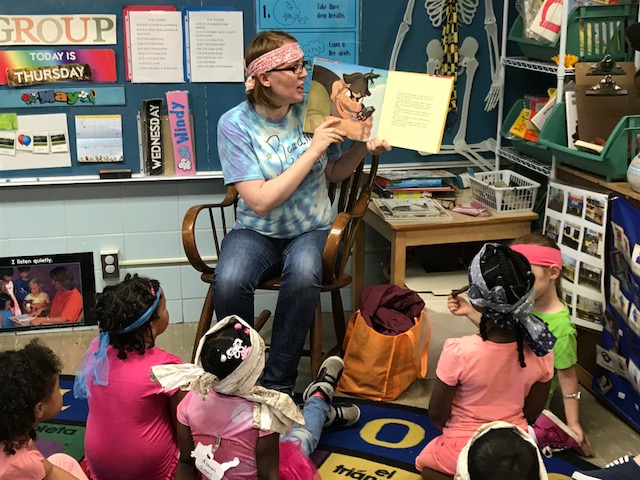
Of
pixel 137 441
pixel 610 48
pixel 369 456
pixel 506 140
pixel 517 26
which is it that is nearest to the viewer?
pixel 137 441

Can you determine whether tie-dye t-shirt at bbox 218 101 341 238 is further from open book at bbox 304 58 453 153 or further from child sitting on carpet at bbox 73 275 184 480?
child sitting on carpet at bbox 73 275 184 480

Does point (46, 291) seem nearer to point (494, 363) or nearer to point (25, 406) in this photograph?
point (25, 406)

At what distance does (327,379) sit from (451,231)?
77cm

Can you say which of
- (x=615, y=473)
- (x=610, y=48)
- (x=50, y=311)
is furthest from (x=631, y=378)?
(x=50, y=311)

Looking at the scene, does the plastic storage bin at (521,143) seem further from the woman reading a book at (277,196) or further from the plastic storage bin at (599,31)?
the woman reading a book at (277,196)

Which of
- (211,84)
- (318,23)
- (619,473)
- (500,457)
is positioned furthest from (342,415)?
(318,23)

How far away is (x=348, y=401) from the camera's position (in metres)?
2.68

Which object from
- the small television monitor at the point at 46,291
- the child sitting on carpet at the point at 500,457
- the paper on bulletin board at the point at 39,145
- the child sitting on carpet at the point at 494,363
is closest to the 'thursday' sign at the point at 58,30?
the paper on bulletin board at the point at 39,145

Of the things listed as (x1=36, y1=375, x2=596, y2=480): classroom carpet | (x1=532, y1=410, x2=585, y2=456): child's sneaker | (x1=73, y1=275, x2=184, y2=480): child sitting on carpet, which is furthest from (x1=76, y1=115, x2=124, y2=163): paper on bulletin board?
(x1=532, y1=410, x2=585, y2=456): child's sneaker

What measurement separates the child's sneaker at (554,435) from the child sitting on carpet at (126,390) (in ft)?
3.56

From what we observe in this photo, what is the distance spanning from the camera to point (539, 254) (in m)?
2.24

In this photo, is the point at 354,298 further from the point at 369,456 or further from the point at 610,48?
the point at 610,48

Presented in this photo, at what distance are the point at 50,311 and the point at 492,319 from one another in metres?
2.09

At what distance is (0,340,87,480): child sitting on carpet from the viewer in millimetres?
1598
